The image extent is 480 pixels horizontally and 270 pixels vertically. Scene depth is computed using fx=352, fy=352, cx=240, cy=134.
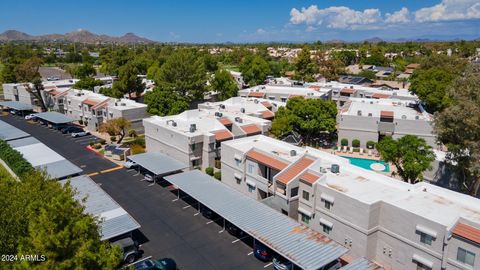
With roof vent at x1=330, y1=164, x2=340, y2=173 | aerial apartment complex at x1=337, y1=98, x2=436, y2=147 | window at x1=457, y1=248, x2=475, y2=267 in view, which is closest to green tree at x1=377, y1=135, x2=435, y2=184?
roof vent at x1=330, y1=164, x2=340, y2=173

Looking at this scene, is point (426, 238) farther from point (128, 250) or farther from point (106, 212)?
point (106, 212)

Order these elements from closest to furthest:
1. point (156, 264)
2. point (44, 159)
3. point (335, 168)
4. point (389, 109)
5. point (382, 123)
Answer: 1. point (156, 264)
2. point (335, 168)
3. point (44, 159)
4. point (382, 123)
5. point (389, 109)

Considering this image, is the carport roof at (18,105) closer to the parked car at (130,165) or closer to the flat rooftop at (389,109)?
the parked car at (130,165)

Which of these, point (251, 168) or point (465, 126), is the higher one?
point (465, 126)

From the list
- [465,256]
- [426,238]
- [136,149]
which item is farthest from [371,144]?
[136,149]

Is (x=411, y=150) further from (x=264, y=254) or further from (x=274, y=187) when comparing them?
(x=264, y=254)

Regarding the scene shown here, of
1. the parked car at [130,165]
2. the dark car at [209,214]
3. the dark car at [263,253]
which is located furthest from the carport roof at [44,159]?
the dark car at [263,253]
